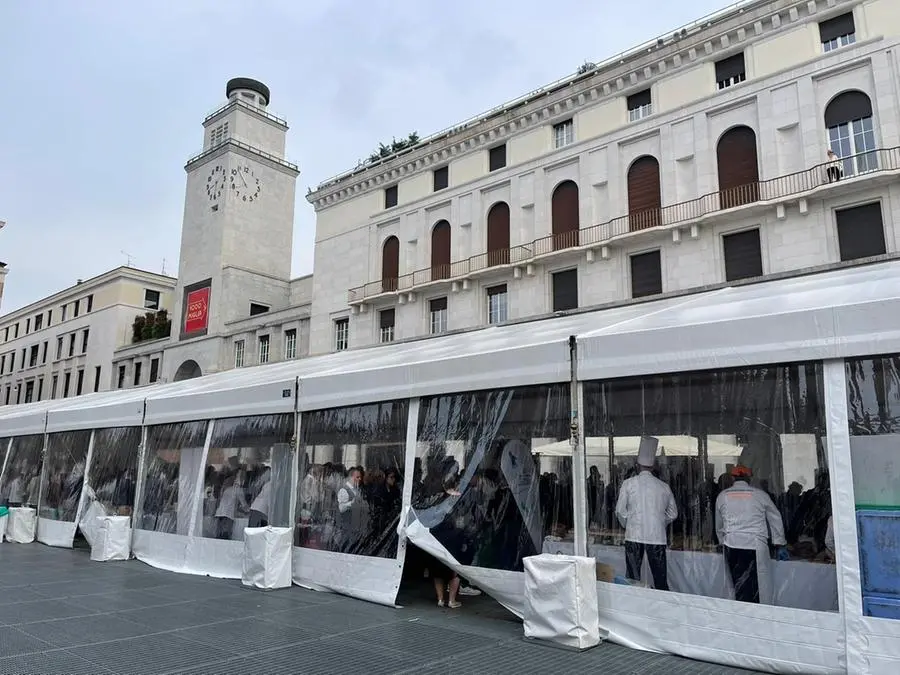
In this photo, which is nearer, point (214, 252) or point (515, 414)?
point (515, 414)

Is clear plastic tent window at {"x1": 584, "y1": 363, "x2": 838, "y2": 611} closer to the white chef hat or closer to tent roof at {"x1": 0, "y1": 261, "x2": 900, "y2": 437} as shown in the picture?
the white chef hat

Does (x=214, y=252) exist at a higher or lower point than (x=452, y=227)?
higher

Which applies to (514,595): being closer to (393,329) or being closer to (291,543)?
(291,543)

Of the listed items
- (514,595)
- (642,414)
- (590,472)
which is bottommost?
(514,595)

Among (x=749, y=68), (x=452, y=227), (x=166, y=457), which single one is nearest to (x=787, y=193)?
(x=749, y=68)

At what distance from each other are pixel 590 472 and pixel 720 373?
1.47m

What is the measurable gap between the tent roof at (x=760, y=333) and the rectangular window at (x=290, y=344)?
30.5 m

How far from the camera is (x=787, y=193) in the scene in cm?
1986

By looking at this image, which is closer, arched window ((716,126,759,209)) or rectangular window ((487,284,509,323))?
arched window ((716,126,759,209))

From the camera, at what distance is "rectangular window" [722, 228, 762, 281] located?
2069cm

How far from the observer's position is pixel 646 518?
576cm

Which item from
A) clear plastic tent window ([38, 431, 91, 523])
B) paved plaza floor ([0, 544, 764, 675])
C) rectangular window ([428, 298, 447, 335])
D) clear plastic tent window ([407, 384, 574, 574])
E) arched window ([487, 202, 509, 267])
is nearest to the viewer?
paved plaza floor ([0, 544, 764, 675])

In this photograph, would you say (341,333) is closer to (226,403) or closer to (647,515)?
(226,403)

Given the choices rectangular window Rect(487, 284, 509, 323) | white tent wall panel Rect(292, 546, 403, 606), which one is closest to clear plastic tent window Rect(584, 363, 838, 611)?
white tent wall panel Rect(292, 546, 403, 606)
